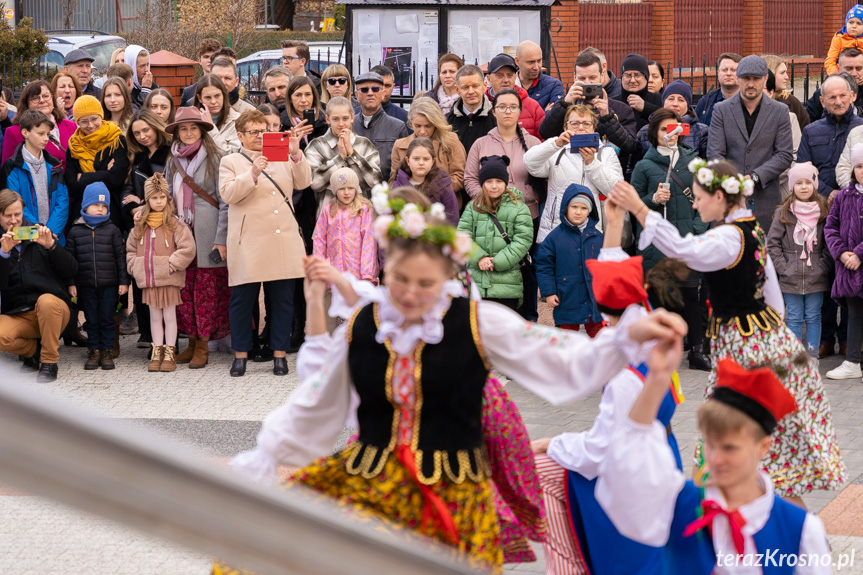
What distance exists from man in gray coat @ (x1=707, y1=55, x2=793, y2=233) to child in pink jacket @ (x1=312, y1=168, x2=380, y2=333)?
2.92 meters

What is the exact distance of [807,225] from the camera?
8.26 metres

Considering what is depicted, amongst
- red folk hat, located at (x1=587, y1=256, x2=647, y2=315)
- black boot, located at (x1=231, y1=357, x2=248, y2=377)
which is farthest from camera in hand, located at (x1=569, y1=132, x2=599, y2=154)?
red folk hat, located at (x1=587, y1=256, x2=647, y2=315)

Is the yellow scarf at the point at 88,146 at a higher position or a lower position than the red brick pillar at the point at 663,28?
lower

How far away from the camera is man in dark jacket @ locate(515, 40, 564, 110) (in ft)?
31.6

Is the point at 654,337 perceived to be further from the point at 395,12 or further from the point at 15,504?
the point at 395,12

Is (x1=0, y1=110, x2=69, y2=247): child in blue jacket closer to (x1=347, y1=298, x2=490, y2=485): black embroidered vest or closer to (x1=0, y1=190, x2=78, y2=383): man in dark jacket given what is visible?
(x1=0, y1=190, x2=78, y2=383): man in dark jacket

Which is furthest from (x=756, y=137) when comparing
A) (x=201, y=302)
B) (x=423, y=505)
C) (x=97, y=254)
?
(x=423, y=505)

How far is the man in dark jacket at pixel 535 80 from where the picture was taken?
31.6 feet

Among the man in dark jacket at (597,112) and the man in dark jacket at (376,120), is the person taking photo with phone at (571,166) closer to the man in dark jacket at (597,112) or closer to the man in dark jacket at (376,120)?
the man in dark jacket at (597,112)

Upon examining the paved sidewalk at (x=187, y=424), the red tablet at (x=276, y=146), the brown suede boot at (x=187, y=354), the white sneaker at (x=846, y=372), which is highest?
the red tablet at (x=276, y=146)

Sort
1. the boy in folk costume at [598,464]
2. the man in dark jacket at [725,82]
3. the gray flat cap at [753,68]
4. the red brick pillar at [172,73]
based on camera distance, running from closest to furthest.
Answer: the boy in folk costume at [598,464] → the gray flat cap at [753,68] → the man in dark jacket at [725,82] → the red brick pillar at [172,73]

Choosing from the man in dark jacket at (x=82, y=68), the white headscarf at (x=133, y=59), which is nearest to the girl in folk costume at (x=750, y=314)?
the man in dark jacket at (x=82, y=68)

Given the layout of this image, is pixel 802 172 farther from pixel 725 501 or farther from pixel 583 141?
pixel 725 501

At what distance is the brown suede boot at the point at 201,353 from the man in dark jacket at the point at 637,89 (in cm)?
417
